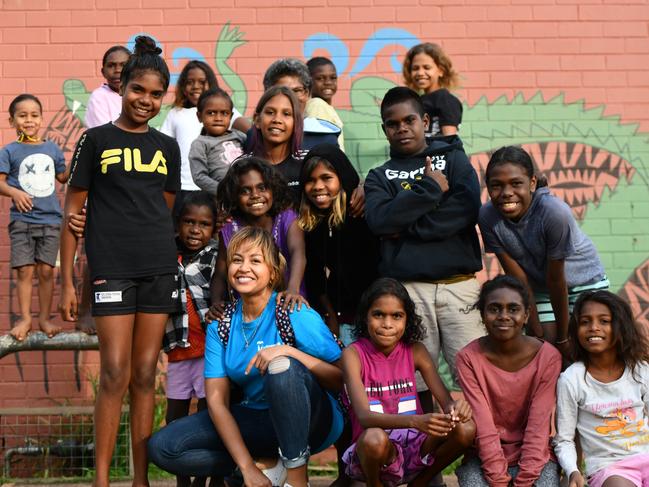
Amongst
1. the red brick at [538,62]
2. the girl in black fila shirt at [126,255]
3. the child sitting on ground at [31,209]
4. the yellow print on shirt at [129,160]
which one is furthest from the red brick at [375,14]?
the yellow print on shirt at [129,160]

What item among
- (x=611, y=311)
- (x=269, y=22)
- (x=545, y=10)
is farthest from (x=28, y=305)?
(x=545, y=10)

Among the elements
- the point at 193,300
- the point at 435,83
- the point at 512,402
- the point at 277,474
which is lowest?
the point at 277,474

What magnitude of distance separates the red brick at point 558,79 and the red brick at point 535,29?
0.94 feet

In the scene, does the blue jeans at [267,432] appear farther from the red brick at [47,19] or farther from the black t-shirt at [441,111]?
the red brick at [47,19]

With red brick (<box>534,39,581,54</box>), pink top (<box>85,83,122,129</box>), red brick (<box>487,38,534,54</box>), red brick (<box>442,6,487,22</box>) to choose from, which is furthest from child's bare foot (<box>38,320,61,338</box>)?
red brick (<box>534,39,581,54</box>)

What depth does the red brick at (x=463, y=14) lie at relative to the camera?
21.2 ft

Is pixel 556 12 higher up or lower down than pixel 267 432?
higher up

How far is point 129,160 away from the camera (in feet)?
13.6

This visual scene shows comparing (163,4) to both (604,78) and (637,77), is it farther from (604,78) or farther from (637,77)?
(637,77)

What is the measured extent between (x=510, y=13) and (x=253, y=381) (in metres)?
3.73

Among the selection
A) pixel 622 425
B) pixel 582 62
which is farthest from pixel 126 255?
pixel 582 62

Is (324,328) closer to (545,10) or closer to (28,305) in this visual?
(28,305)

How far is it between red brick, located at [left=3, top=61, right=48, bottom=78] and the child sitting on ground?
0.44m

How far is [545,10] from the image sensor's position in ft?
21.3
